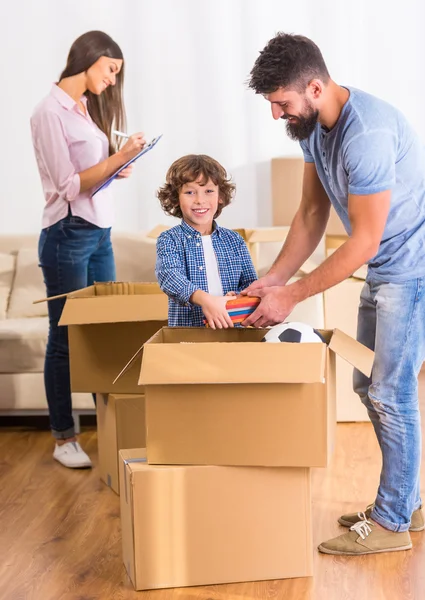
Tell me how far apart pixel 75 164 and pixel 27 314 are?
1054 millimetres

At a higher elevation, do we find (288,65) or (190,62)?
(190,62)

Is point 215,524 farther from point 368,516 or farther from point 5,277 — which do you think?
point 5,277

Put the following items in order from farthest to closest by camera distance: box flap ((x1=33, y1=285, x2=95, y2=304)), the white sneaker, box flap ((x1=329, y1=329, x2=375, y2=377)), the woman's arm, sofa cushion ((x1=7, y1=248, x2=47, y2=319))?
1. sofa cushion ((x1=7, y1=248, x2=47, y2=319))
2. the white sneaker
3. the woman's arm
4. box flap ((x1=33, y1=285, x2=95, y2=304))
5. box flap ((x1=329, y1=329, x2=375, y2=377))

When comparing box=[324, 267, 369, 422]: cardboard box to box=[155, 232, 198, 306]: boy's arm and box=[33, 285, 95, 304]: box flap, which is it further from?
box=[155, 232, 198, 306]: boy's arm

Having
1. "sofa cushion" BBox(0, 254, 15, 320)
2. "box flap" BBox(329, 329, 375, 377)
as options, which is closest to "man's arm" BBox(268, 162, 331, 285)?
"box flap" BBox(329, 329, 375, 377)

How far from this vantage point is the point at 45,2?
13.7 ft

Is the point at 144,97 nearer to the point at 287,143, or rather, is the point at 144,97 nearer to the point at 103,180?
the point at 287,143

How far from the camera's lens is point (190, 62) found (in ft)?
13.9

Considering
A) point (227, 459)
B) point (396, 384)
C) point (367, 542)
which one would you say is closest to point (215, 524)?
point (227, 459)

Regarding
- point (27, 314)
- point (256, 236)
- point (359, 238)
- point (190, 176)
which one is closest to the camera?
point (359, 238)

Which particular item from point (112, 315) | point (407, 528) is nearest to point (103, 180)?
point (112, 315)

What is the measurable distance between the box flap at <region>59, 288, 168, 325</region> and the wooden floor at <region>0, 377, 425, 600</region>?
1.78 feet

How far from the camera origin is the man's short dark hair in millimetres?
1975

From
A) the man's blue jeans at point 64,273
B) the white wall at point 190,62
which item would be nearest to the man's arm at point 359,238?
the man's blue jeans at point 64,273
